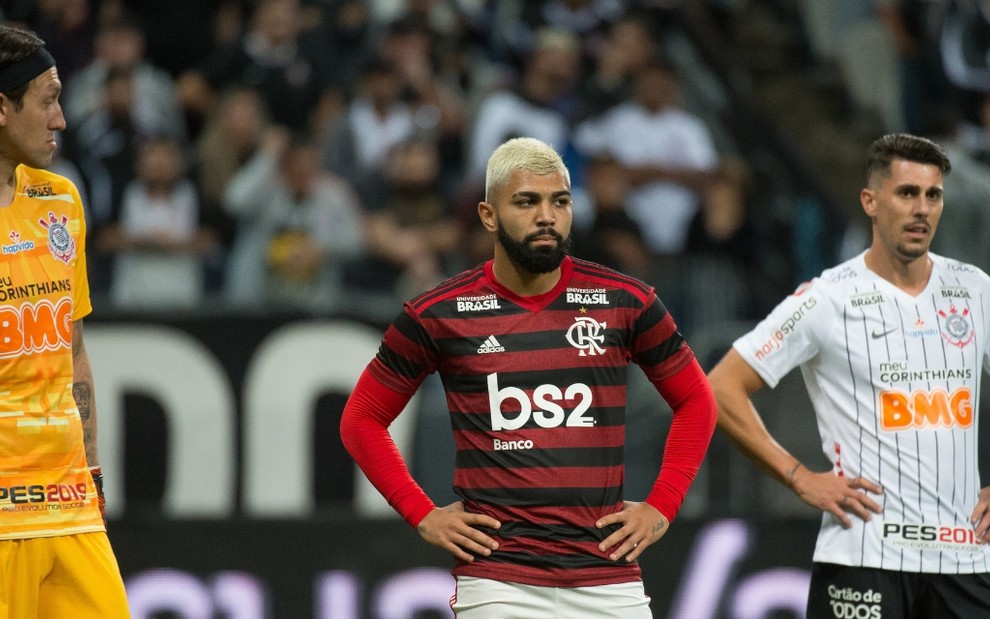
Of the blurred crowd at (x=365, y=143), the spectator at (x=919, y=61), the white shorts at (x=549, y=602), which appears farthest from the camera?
the spectator at (x=919, y=61)

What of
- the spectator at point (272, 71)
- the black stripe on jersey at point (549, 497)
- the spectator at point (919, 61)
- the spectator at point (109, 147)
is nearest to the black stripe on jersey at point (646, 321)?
the black stripe on jersey at point (549, 497)

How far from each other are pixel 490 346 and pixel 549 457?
42 cm

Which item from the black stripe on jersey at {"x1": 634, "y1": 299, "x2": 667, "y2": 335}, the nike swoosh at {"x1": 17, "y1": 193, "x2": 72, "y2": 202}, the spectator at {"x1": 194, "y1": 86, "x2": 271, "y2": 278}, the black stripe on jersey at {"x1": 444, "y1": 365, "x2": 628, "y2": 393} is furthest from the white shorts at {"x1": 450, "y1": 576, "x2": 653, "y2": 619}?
the spectator at {"x1": 194, "y1": 86, "x2": 271, "y2": 278}

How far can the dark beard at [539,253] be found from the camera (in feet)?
16.3

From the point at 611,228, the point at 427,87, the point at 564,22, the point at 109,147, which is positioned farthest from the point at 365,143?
the point at 564,22

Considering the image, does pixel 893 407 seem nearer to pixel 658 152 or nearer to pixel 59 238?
pixel 59 238

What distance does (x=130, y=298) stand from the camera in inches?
372

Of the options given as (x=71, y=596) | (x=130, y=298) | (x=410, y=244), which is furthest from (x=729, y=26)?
(x=71, y=596)

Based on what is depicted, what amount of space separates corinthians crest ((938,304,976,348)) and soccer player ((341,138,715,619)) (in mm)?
1127

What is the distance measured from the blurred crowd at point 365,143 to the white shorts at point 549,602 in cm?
421

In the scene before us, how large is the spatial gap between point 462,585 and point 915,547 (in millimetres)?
1727

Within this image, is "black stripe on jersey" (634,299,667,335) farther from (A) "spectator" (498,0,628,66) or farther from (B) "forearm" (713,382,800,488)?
(A) "spectator" (498,0,628,66)

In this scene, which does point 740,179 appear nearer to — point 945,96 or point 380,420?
point 945,96

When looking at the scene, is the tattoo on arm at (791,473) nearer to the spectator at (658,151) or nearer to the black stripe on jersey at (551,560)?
the black stripe on jersey at (551,560)
